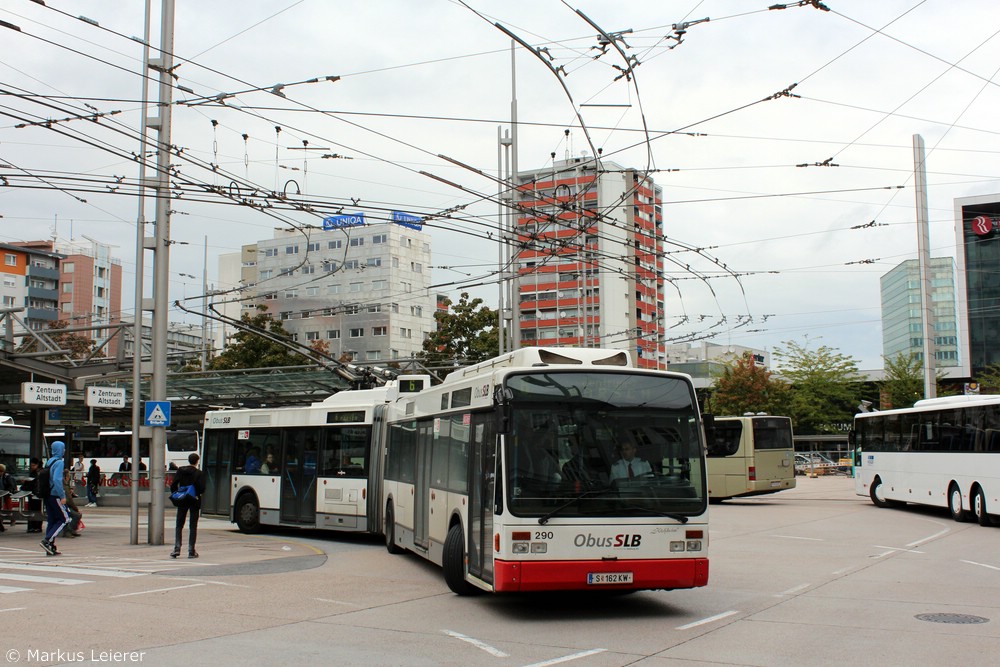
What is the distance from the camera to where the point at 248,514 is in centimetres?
2169

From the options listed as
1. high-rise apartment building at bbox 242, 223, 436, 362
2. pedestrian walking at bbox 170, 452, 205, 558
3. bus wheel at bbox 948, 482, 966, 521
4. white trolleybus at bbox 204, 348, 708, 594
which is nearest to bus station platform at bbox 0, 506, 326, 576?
pedestrian walking at bbox 170, 452, 205, 558

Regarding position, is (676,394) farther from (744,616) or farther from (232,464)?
(232,464)

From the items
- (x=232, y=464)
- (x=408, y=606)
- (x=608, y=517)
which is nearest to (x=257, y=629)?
(x=408, y=606)

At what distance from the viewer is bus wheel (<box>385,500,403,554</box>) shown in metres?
17.0

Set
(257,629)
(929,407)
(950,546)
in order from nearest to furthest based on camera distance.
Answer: (257,629) → (950,546) → (929,407)

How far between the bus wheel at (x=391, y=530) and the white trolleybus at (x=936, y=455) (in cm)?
1328

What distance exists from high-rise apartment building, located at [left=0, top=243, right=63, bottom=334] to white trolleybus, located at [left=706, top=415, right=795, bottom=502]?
71.4 metres

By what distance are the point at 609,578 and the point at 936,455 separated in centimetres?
1821

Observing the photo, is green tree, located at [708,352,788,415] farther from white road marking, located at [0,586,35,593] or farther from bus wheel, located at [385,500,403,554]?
white road marking, located at [0,586,35,593]

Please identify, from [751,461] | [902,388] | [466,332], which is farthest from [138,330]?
[902,388]

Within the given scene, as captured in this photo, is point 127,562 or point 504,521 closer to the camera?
point 504,521

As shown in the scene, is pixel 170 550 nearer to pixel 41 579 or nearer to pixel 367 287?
pixel 41 579

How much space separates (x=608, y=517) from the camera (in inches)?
407

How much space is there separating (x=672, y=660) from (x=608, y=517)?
7.79ft
